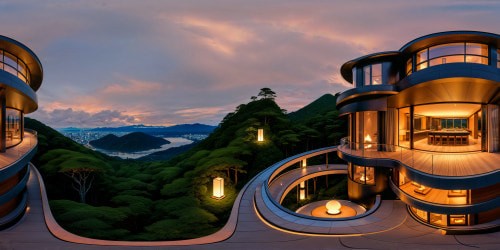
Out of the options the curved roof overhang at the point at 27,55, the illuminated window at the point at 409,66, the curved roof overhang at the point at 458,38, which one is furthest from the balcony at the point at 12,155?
the illuminated window at the point at 409,66

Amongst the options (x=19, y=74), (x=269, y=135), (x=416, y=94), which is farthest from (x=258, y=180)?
(x=19, y=74)

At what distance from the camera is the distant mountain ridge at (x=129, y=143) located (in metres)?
124

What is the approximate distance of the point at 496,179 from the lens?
1017 centimetres

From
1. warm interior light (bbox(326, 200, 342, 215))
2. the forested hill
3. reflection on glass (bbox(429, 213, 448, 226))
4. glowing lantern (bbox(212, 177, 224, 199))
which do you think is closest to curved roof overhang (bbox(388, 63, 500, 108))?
reflection on glass (bbox(429, 213, 448, 226))

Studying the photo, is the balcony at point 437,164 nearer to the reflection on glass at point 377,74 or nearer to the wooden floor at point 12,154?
the reflection on glass at point 377,74

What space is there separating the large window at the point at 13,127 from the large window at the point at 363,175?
22.5 metres

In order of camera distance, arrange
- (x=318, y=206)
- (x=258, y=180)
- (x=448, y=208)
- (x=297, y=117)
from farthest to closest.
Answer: (x=297, y=117), (x=318, y=206), (x=258, y=180), (x=448, y=208)

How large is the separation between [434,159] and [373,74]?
22.3 ft

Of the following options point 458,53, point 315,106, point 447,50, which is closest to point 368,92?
point 447,50

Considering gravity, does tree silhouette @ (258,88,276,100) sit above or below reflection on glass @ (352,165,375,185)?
above

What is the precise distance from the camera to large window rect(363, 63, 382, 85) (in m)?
17.2

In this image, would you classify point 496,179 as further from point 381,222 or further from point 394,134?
point 394,134

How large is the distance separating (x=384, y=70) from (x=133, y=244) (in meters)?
17.4

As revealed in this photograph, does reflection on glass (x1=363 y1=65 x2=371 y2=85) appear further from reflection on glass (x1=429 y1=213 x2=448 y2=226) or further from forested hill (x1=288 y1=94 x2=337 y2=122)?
forested hill (x1=288 y1=94 x2=337 y2=122)
